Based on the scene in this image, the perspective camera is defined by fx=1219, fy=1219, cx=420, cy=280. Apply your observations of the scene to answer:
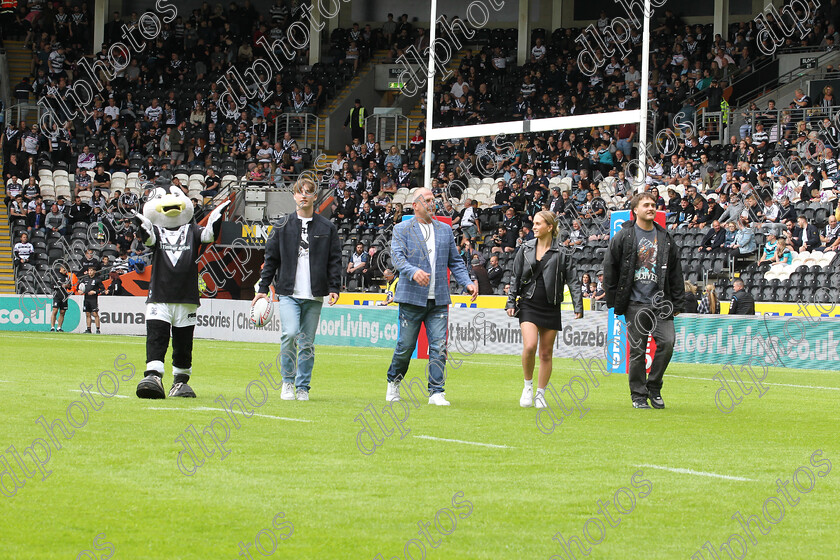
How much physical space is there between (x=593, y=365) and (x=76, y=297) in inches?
703

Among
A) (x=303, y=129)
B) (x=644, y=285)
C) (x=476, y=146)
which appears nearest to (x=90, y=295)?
(x=476, y=146)

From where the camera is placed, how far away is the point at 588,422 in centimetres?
1052

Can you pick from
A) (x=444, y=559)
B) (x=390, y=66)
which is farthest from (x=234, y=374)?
(x=390, y=66)

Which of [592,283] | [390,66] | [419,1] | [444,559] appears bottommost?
[444,559]

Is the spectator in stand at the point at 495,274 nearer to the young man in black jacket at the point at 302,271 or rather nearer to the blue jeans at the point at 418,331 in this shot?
the young man in black jacket at the point at 302,271

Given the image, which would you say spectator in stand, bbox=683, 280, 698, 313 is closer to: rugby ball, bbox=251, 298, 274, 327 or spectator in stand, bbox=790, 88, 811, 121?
spectator in stand, bbox=790, 88, 811, 121

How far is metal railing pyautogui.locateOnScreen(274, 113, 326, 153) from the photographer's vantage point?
41.8 meters

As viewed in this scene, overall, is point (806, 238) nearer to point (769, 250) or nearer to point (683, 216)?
point (769, 250)

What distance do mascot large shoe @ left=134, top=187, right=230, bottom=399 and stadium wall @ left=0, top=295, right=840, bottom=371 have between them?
39.7 feet

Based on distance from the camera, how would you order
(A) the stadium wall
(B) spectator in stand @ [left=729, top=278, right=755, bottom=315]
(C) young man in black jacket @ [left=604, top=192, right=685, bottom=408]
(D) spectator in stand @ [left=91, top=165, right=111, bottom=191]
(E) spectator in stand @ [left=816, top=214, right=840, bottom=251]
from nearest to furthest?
1. (C) young man in black jacket @ [left=604, top=192, right=685, bottom=408]
2. (A) the stadium wall
3. (B) spectator in stand @ [left=729, top=278, right=755, bottom=315]
4. (E) spectator in stand @ [left=816, top=214, right=840, bottom=251]
5. (D) spectator in stand @ [left=91, top=165, right=111, bottom=191]

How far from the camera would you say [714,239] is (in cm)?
2586

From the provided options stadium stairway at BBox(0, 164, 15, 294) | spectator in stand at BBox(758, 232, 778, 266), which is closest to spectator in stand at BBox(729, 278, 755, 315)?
spectator in stand at BBox(758, 232, 778, 266)

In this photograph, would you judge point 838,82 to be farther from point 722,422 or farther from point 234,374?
point 722,422

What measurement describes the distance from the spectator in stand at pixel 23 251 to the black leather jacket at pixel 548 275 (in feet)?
90.7
